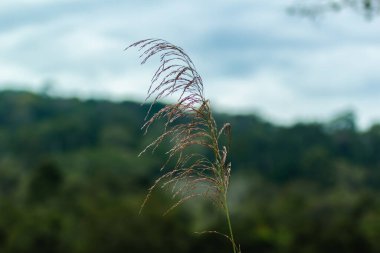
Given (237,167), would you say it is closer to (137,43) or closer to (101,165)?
(101,165)

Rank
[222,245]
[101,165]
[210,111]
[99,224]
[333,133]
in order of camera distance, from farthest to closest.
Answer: [333,133] → [101,165] → [99,224] → [222,245] → [210,111]

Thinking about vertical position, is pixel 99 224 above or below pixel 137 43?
below

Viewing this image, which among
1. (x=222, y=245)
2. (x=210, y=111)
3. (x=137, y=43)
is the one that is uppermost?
(x=137, y=43)

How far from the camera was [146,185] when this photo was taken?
271ft

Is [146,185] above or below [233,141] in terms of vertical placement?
below

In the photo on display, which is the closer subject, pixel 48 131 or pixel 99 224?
pixel 99 224

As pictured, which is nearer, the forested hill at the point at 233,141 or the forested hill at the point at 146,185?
the forested hill at the point at 146,185

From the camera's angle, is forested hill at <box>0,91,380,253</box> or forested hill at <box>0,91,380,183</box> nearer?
forested hill at <box>0,91,380,253</box>

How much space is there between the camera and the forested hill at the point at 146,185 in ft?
199

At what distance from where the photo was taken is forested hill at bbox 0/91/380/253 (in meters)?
60.6

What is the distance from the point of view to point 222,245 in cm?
5678

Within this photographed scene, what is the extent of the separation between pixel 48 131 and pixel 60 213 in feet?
169

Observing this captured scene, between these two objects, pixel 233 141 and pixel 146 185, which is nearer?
pixel 146 185

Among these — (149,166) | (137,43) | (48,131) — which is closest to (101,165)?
(149,166)
